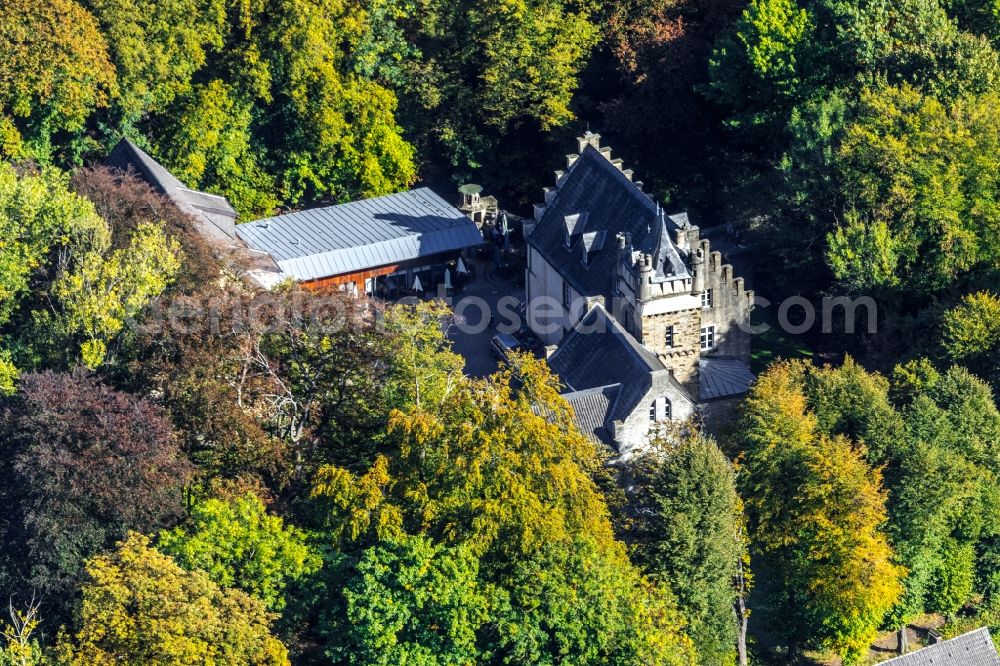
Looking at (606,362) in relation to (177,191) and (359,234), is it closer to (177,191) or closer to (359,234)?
(359,234)

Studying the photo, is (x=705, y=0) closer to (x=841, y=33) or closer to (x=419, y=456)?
(x=841, y=33)

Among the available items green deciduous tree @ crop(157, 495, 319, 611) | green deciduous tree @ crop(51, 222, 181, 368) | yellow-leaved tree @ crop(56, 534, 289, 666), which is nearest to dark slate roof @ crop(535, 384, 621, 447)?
green deciduous tree @ crop(157, 495, 319, 611)

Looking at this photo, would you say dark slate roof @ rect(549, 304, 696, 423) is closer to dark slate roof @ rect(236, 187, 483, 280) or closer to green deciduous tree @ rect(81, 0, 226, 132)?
dark slate roof @ rect(236, 187, 483, 280)

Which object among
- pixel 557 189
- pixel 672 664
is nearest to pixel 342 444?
pixel 672 664

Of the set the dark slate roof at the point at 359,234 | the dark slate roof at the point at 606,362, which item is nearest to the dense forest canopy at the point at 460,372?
the dark slate roof at the point at 606,362

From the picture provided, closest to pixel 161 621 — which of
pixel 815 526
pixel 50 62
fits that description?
pixel 815 526

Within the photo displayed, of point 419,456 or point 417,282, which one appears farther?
point 417,282
